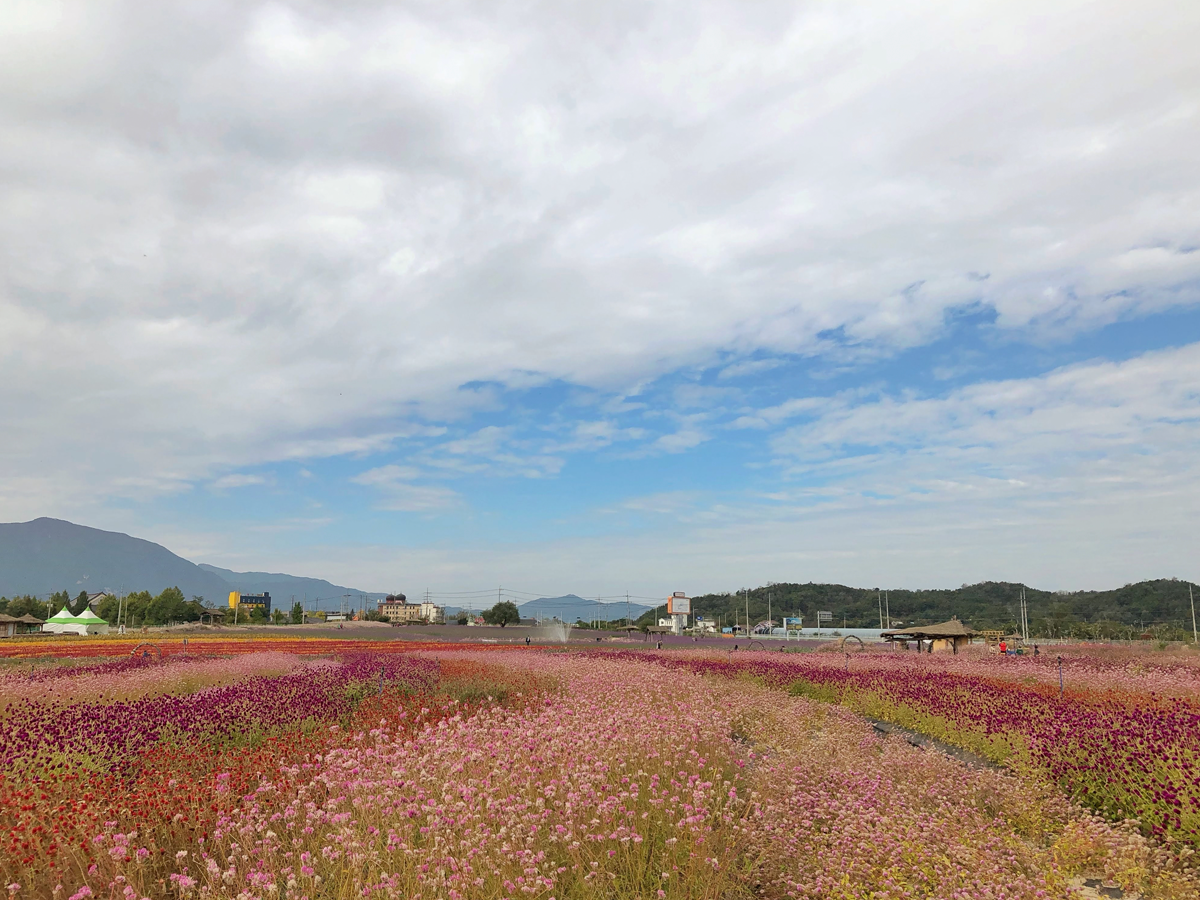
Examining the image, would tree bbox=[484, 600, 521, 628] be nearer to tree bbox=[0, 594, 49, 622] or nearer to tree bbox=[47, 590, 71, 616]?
tree bbox=[0, 594, 49, 622]

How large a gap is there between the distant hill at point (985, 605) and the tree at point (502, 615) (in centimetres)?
1834

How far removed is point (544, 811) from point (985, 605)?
379 ft

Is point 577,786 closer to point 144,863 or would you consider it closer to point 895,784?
point 144,863

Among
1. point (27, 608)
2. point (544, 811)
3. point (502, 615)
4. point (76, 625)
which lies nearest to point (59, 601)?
point (27, 608)

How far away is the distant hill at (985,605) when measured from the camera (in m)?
81.8

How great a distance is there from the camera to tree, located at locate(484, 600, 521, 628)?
8831 cm

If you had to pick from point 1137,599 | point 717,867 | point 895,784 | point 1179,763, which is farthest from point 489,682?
point 1137,599

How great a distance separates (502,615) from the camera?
87812 millimetres

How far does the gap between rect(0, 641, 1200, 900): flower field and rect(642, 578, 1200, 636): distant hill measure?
71.1m

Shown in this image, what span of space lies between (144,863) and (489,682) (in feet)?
29.9

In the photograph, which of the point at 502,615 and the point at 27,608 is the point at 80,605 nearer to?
the point at 27,608

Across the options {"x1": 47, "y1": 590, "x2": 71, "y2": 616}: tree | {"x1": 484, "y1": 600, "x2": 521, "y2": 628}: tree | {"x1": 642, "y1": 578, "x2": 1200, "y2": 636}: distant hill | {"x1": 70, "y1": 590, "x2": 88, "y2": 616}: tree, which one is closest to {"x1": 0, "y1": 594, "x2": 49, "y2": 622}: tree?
{"x1": 47, "y1": 590, "x2": 71, "y2": 616}: tree

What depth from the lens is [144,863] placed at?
199 inches

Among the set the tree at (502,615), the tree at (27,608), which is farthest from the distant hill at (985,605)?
the tree at (27,608)
